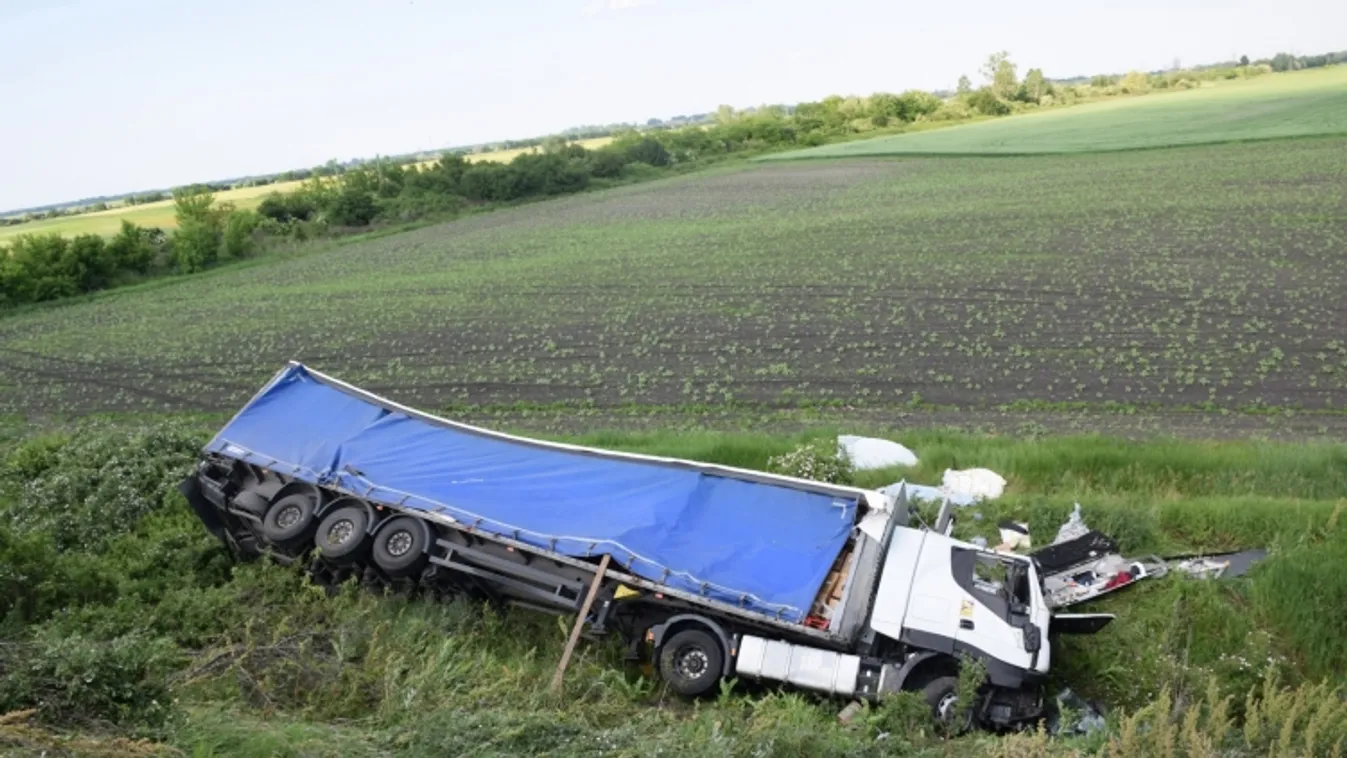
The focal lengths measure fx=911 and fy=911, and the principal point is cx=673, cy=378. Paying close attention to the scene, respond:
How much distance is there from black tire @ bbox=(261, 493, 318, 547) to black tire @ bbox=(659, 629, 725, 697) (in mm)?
4282

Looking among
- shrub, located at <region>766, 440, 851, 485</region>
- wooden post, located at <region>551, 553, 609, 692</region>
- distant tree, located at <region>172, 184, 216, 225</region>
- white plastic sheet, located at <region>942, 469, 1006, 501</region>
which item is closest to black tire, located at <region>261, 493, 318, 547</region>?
wooden post, located at <region>551, 553, 609, 692</region>

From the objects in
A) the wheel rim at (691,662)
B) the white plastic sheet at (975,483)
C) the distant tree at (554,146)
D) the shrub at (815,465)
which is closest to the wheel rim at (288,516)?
the wheel rim at (691,662)

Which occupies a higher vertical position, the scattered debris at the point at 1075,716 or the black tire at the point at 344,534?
the black tire at the point at 344,534

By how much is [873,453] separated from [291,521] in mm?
7655

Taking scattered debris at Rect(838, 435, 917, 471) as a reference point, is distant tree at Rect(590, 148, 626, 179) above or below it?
above

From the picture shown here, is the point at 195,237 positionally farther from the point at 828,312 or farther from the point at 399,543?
the point at 399,543

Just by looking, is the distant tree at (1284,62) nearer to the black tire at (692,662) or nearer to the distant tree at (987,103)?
the distant tree at (987,103)

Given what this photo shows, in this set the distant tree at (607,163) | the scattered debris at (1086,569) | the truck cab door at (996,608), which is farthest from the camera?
the distant tree at (607,163)

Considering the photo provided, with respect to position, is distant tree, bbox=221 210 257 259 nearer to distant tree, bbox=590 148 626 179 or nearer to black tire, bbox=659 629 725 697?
distant tree, bbox=590 148 626 179

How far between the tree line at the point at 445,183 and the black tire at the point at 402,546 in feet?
121

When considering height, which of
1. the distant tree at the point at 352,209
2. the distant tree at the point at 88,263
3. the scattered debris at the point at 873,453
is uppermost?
the distant tree at the point at 352,209

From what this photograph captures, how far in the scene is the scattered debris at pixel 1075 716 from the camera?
265 inches

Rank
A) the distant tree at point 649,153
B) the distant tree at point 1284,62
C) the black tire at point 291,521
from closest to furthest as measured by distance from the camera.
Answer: the black tire at point 291,521 → the distant tree at point 649,153 → the distant tree at point 1284,62

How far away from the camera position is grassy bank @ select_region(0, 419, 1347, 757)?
18.6 ft
